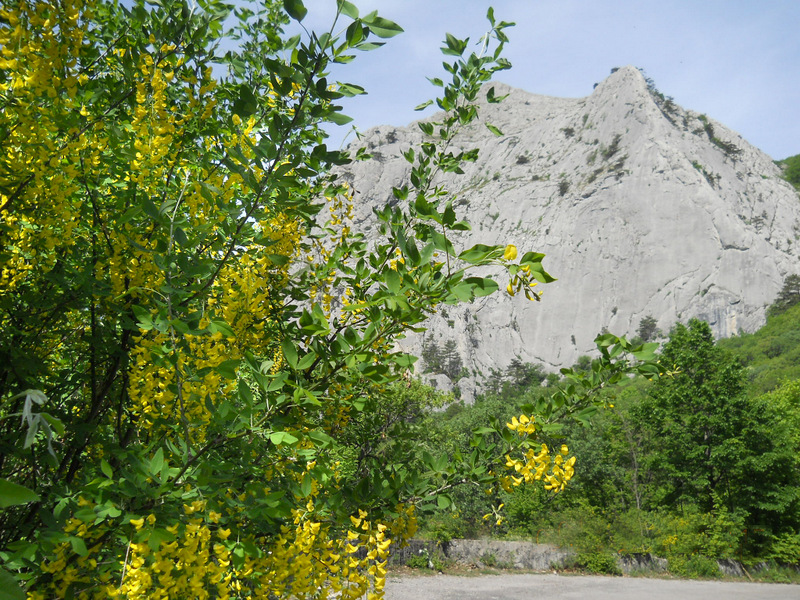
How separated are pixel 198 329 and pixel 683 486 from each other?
1081 inches

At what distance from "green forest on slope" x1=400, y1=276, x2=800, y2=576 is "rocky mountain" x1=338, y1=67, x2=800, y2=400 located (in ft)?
145

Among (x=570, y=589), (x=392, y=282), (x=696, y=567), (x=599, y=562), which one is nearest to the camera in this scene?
(x=392, y=282)

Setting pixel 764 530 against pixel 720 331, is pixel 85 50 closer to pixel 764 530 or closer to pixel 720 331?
pixel 764 530

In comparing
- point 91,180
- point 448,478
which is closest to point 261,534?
point 448,478

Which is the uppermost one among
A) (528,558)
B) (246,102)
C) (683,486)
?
(246,102)

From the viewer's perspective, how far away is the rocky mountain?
7362cm

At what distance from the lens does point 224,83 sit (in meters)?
2.36

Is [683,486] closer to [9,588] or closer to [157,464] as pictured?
[157,464]

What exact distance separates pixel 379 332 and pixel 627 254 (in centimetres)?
8711

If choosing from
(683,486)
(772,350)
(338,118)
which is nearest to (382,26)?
(338,118)

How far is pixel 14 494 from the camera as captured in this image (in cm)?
51

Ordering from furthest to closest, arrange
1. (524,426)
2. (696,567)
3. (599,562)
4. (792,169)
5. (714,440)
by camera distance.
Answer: (792,169) → (714,440) → (696,567) → (599,562) → (524,426)

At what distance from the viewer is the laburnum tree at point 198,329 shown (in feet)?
3.78

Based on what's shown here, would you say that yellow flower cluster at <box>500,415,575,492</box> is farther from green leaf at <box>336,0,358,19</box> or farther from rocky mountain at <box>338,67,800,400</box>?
rocky mountain at <box>338,67,800,400</box>
